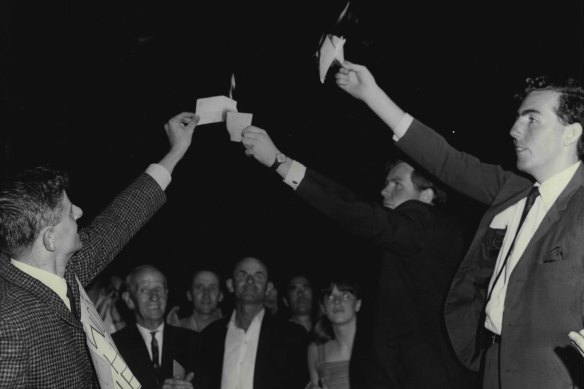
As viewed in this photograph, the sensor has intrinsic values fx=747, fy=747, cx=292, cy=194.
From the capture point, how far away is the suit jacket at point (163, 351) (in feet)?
15.3

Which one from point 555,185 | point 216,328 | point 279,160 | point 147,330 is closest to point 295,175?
point 279,160

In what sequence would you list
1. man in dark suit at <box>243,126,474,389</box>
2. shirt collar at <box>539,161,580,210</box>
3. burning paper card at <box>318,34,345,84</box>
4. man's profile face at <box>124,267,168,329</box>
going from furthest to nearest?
man's profile face at <box>124,267,168,329</box>
man in dark suit at <box>243,126,474,389</box>
burning paper card at <box>318,34,345,84</box>
shirt collar at <box>539,161,580,210</box>

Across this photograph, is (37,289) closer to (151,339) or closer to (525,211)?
(525,211)

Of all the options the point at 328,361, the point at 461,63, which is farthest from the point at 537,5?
the point at 328,361

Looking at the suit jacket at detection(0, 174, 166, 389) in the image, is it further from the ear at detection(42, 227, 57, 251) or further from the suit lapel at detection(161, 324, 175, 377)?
the suit lapel at detection(161, 324, 175, 377)

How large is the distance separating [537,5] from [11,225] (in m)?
4.15

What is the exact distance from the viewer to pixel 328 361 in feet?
15.1

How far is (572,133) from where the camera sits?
8.53 feet

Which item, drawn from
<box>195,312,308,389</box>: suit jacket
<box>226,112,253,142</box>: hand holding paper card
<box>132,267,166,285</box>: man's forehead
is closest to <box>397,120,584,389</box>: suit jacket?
<box>226,112,253,142</box>: hand holding paper card

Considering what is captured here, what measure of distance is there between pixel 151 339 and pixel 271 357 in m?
0.83

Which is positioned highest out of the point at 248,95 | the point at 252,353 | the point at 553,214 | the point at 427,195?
the point at 248,95

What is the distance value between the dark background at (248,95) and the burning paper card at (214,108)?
2198 millimetres

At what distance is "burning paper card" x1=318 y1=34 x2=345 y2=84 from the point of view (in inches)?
121

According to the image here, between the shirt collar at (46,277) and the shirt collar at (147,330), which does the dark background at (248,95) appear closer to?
the shirt collar at (147,330)
